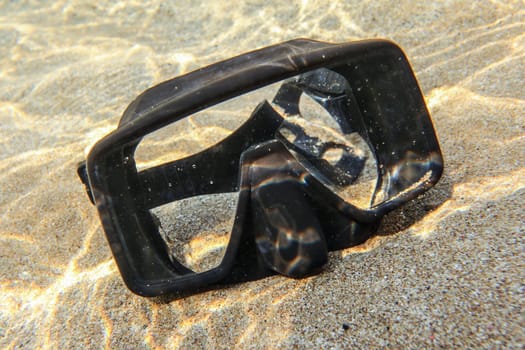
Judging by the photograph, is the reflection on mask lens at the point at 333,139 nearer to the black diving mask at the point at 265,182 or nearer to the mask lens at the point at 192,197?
the black diving mask at the point at 265,182

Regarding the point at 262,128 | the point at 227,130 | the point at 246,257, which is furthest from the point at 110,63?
the point at 246,257

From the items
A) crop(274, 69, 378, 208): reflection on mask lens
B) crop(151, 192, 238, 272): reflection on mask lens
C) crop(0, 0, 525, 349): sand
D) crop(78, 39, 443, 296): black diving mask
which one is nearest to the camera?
crop(0, 0, 525, 349): sand

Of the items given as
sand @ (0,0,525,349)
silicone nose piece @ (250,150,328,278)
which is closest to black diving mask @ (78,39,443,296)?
silicone nose piece @ (250,150,328,278)

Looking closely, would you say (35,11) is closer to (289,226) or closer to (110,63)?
(110,63)

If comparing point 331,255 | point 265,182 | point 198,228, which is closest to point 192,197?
point 198,228

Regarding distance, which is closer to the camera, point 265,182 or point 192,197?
point 265,182

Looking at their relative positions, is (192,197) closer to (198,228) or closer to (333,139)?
(198,228)

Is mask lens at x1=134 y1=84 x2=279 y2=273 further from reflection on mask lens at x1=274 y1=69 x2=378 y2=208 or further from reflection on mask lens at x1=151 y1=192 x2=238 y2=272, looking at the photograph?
reflection on mask lens at x1=274 y1=69 x2=378 y2=208

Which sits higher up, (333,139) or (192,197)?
(333,139)
